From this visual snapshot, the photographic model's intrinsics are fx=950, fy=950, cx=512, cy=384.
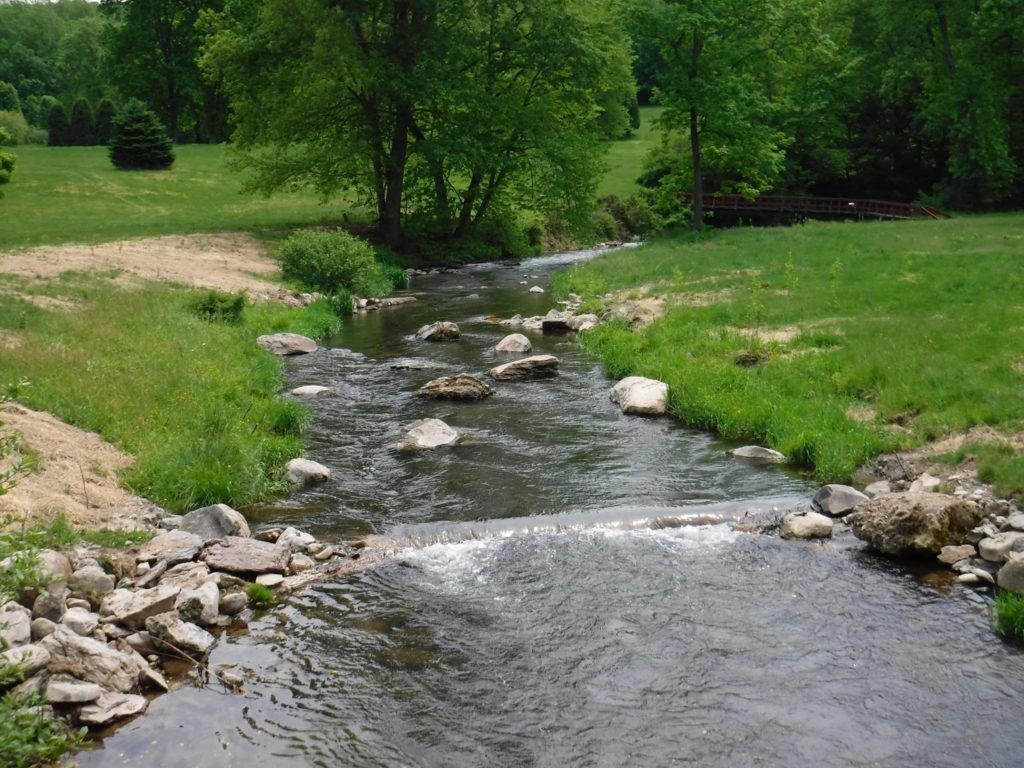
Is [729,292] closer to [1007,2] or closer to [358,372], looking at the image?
[358,372]

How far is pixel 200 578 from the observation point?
9.55m

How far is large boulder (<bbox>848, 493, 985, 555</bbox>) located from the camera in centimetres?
1018

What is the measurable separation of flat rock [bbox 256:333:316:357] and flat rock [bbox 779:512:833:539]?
13250 millimetres

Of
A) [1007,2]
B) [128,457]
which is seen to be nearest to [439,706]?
[128,457]

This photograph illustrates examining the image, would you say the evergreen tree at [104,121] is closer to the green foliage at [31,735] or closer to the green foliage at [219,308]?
the green foliage at [219,308]

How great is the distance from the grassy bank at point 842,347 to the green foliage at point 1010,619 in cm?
281

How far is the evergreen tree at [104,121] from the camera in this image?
71062 millimetres

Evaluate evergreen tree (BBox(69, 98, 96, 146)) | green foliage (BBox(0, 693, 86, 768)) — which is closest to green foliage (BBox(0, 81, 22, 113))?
evergreen tree (BBox(69, 98, 96, 146))

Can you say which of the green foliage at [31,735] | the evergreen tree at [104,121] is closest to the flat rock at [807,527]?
the green foliage at [31,735]

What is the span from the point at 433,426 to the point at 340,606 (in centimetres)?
565

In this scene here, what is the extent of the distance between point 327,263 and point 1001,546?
23205mm

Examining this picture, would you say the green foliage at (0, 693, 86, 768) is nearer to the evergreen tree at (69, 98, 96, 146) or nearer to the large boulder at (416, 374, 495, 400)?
the large boulder at (416, 374, 495, 400)

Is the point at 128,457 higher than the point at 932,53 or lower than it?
lower

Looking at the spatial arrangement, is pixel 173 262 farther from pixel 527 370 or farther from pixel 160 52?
pixel 160 52
